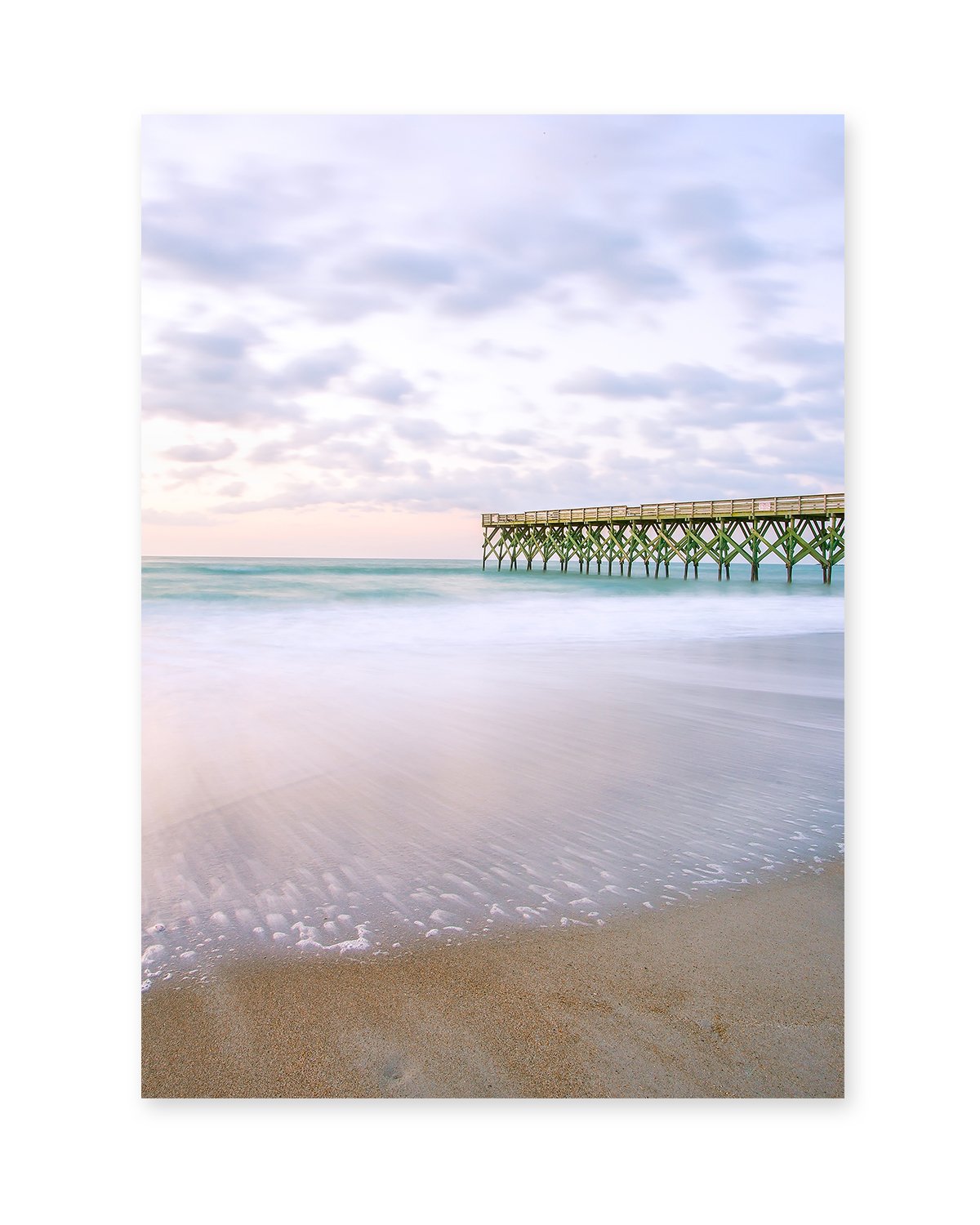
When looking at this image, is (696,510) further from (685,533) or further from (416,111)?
(416,111)

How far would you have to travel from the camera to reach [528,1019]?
2107 millimetres

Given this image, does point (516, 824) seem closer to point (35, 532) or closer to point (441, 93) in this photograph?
point (35, 532)

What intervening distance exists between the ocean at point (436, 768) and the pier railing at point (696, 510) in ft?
1.30

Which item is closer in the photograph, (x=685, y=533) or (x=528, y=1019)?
(x=528, y=1019)

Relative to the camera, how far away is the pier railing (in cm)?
320

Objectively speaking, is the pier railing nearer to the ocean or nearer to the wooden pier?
the wooden pier

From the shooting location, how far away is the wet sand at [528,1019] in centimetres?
210

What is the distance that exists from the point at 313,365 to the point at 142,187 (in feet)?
2.53

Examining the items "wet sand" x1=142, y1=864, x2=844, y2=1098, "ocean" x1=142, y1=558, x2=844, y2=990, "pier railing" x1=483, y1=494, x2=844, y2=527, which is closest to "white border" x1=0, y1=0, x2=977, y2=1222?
"ocean" x1=142, y1=558, x2=844, y2=990

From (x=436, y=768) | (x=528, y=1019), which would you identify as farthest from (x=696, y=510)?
(x=528, y=1019)

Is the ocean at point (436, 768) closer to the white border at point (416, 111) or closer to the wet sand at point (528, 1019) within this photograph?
the wet sand at point (528, 1019)

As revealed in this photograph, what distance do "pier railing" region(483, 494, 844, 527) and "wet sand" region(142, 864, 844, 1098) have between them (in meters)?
1.57

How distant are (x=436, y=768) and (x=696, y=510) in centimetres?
199

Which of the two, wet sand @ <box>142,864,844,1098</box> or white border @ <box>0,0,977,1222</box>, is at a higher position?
white border @ <box>0,0,977,1222</box>
